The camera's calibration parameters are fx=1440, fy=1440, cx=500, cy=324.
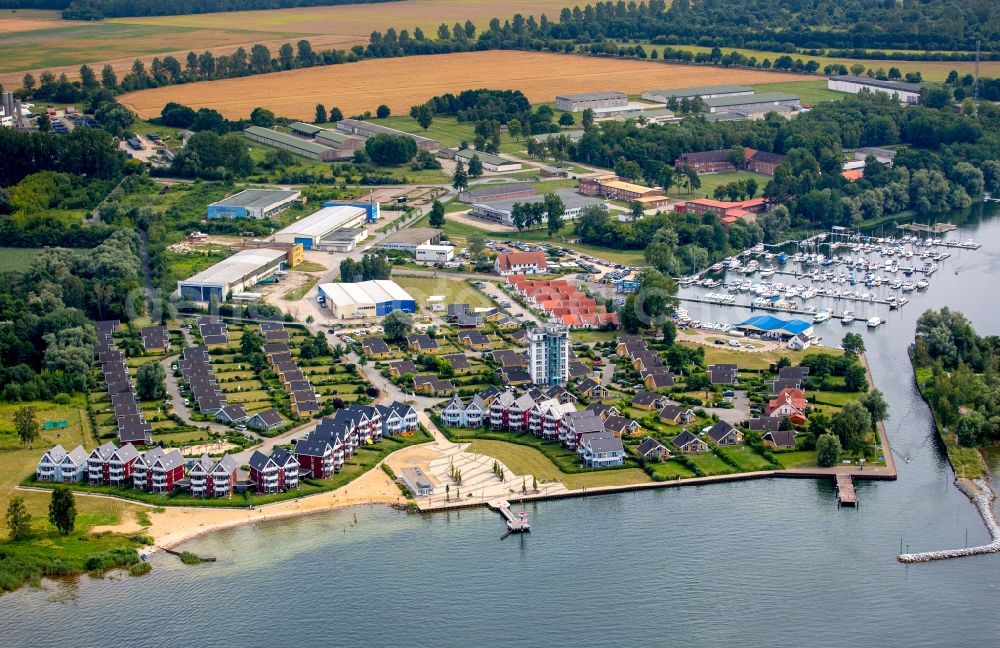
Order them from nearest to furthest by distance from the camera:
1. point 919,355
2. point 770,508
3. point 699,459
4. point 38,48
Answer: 1. point 770,508
2. point 699,459
3. point 919,355
4. point 38,48

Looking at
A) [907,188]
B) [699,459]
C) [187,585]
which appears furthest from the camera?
[907,188]

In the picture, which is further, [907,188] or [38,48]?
[38,48]

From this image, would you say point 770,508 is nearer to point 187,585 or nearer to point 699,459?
point 699,459

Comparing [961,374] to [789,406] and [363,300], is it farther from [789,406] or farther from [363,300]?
[363,300]

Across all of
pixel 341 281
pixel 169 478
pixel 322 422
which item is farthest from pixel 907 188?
pixel 169 478

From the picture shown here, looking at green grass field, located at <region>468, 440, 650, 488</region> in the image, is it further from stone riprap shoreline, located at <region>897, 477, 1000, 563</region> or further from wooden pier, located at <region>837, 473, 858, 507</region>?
stone riprap shoreline, located at <region>897, 477, 1000, 563</region>

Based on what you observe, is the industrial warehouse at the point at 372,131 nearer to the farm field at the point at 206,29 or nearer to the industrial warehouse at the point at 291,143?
the industrial warehouse at the point at 291,143

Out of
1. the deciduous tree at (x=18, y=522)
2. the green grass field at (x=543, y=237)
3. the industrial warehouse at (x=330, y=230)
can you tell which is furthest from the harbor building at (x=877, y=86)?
the deciduous tree at (x=18, y=522)
